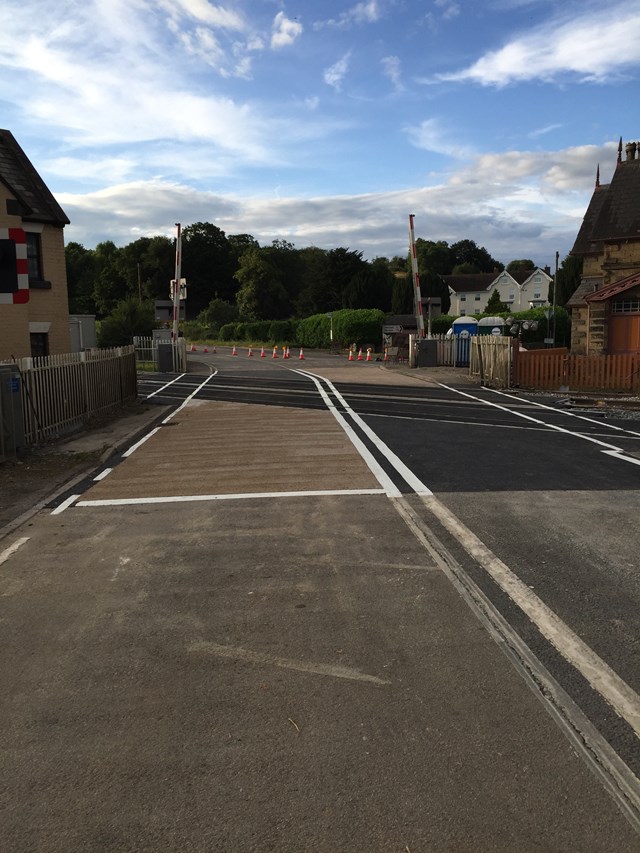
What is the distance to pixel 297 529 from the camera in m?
7.07

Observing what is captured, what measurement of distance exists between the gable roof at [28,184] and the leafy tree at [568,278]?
168 feet

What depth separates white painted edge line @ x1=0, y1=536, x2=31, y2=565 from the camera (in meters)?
6.45

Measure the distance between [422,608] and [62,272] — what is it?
2111 cm

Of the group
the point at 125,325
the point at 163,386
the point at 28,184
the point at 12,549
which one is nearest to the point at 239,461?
the point at 12,549

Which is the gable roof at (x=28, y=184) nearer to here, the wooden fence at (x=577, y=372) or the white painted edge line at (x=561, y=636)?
the wooden fence at (x=577, y=372)

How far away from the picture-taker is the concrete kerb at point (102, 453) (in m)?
7.84

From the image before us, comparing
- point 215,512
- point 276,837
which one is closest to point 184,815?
point 276,837

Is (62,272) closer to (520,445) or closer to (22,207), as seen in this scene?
(22,207)

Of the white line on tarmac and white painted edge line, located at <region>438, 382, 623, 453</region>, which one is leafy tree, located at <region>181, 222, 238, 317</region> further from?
the white line on tarmac

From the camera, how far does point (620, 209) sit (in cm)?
3011

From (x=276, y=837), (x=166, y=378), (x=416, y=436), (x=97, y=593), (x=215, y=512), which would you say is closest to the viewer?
(x=276, y=837)

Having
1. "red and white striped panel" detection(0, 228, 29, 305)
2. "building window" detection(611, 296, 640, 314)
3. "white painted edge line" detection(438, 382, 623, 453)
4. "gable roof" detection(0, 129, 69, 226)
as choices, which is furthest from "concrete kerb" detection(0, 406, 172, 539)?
"building window" detection(611, 296, 640, 314)

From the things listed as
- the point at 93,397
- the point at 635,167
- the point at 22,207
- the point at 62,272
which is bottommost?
the point at 93,397

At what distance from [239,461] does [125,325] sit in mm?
34087
